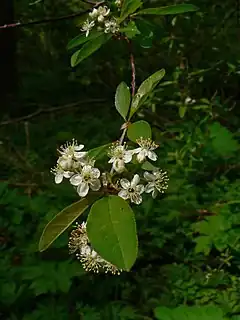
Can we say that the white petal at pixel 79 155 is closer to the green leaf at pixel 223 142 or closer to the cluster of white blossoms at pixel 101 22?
the cluster of white blossoms at pixel 101 22

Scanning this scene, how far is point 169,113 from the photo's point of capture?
358 centimetres

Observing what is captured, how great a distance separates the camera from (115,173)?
3.59ft

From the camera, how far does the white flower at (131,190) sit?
3.38 feet

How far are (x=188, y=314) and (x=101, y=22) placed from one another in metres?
1.00

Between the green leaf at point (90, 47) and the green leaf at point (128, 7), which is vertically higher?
the green leaf at point (128, 7)

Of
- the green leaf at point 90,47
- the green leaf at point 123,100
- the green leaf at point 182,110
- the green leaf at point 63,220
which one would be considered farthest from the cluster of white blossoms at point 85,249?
the green leaf at point 182,110

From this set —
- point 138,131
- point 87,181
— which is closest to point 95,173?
point 87,181

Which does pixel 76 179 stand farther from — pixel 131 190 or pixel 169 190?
pixel 169 190

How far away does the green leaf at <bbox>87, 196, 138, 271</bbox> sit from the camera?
0.92 metres

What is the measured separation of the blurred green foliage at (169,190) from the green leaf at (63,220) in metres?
0.48

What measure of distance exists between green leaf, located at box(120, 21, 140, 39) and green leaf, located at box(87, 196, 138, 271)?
0.45 m

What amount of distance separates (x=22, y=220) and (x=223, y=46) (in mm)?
1192

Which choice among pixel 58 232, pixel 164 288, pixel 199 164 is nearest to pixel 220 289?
pixel 164 288

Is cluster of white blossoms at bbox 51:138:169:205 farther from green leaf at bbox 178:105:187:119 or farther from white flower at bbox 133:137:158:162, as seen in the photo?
green leaf at bbox 178:105:187:119
